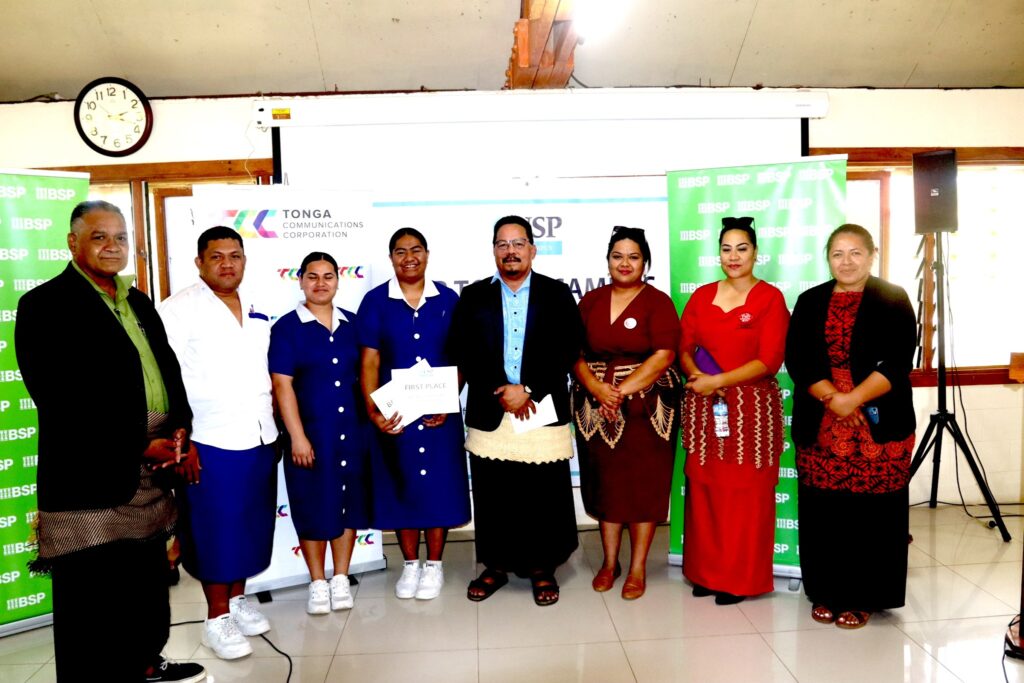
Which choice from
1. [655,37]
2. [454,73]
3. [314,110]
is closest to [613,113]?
[655,37]

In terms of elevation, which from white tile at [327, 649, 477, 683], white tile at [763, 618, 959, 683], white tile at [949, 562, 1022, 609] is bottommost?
white tile at [949, 562, 1022, 609]

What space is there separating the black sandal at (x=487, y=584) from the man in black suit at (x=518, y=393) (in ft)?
0.56

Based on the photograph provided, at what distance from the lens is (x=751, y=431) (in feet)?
9.12

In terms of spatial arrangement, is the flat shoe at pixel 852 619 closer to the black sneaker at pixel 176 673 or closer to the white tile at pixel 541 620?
the white tile at pixel 541 620

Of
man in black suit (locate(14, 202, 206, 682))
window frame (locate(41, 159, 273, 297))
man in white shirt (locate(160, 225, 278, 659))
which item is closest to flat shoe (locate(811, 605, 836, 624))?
man in white shirt (locate(160, 225, 278, 659))

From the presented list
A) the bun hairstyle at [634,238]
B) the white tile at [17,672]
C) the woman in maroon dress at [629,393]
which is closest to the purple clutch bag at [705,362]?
the woman in maroon dress at [629,393]

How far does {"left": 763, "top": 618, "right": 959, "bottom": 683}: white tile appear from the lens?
232 centimetres

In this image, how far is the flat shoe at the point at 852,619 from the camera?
105 inches

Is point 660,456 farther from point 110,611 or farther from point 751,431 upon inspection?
point 110,611

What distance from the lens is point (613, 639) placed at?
103 inches

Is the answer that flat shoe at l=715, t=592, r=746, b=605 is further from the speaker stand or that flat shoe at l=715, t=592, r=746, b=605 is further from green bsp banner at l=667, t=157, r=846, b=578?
the speaker stand

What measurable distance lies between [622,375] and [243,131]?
9.67 ft

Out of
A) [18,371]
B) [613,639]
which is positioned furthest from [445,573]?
[18,371]

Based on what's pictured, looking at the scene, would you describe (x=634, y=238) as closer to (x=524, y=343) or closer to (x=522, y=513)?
(x=524, y=343)
